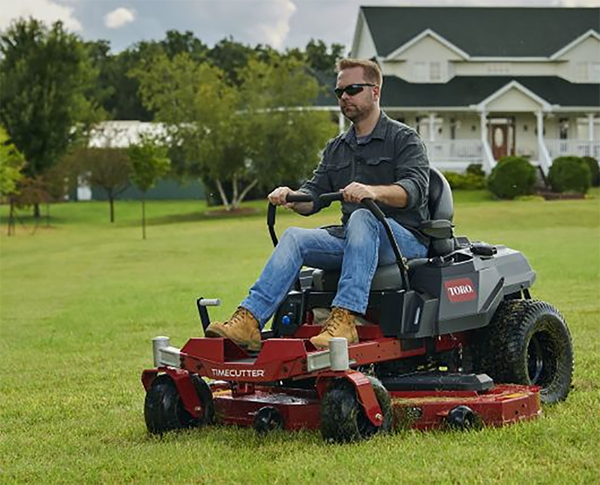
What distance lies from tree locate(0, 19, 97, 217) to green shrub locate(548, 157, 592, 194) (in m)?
26.9

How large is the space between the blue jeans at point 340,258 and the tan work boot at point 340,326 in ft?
0.14

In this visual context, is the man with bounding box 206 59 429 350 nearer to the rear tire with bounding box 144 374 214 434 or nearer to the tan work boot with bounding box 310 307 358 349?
the tan work boot with bounding box 310 307 358 349

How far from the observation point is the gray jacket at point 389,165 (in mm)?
7250

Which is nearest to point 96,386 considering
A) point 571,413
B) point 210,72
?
point 571,413

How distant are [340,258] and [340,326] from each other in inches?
24.0

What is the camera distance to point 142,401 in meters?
8.65

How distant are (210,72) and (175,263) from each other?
32.5 meters

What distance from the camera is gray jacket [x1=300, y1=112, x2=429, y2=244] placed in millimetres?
7250

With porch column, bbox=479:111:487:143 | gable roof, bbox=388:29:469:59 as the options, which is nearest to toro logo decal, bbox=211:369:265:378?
porch column, bbox=479:111:487:143

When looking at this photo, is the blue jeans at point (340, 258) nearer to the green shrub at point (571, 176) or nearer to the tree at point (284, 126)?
the green shrub at point (571, 176)

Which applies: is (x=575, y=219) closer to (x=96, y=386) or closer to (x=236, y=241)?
(x=236, y=241)

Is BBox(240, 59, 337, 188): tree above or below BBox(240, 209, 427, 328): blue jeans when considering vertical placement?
above

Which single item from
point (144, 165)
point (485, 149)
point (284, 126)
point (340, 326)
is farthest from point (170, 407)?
point (485, 149)

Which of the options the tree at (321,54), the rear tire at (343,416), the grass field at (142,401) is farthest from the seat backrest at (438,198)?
the tree at (321,54)
